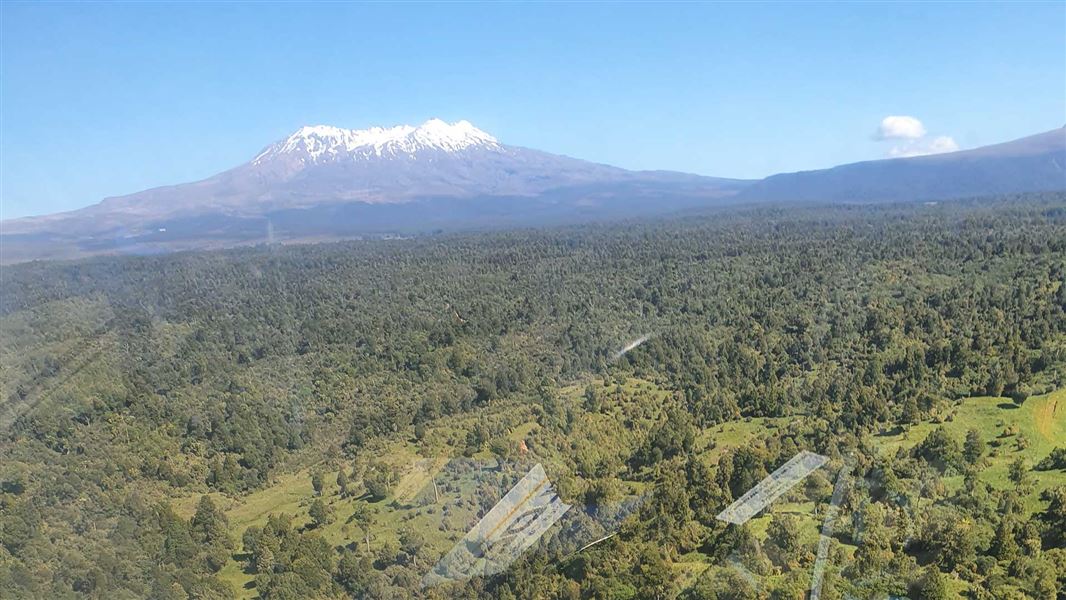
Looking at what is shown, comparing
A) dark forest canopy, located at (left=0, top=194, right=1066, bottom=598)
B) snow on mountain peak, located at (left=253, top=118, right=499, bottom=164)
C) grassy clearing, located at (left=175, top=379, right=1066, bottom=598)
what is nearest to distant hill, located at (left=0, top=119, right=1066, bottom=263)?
snow on mountain peak, located at (left=253, top=118, right=499, bottom=164)

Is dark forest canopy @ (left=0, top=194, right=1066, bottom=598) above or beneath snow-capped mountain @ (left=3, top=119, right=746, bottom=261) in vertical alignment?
beneath

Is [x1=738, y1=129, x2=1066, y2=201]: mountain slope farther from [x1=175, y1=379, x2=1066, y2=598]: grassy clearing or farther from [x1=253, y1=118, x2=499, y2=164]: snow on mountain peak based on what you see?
[x1=175, y1=379, x2=1066, y2=598]: grassy clearing

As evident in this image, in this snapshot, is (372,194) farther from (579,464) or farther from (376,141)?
(579,464)

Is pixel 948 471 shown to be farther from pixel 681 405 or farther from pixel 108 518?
pixel 108 518

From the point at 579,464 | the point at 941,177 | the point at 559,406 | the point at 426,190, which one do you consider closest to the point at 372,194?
the point at 426,190

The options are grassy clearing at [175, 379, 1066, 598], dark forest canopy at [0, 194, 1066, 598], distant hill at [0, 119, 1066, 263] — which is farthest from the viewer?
distant hill at [0, 119, 1066, 263]

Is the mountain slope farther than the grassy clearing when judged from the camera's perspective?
Yes

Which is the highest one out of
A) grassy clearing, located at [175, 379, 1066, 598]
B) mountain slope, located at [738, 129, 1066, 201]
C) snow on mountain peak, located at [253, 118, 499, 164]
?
snow on mountain peak, located at [253, 118, 499, 164]
